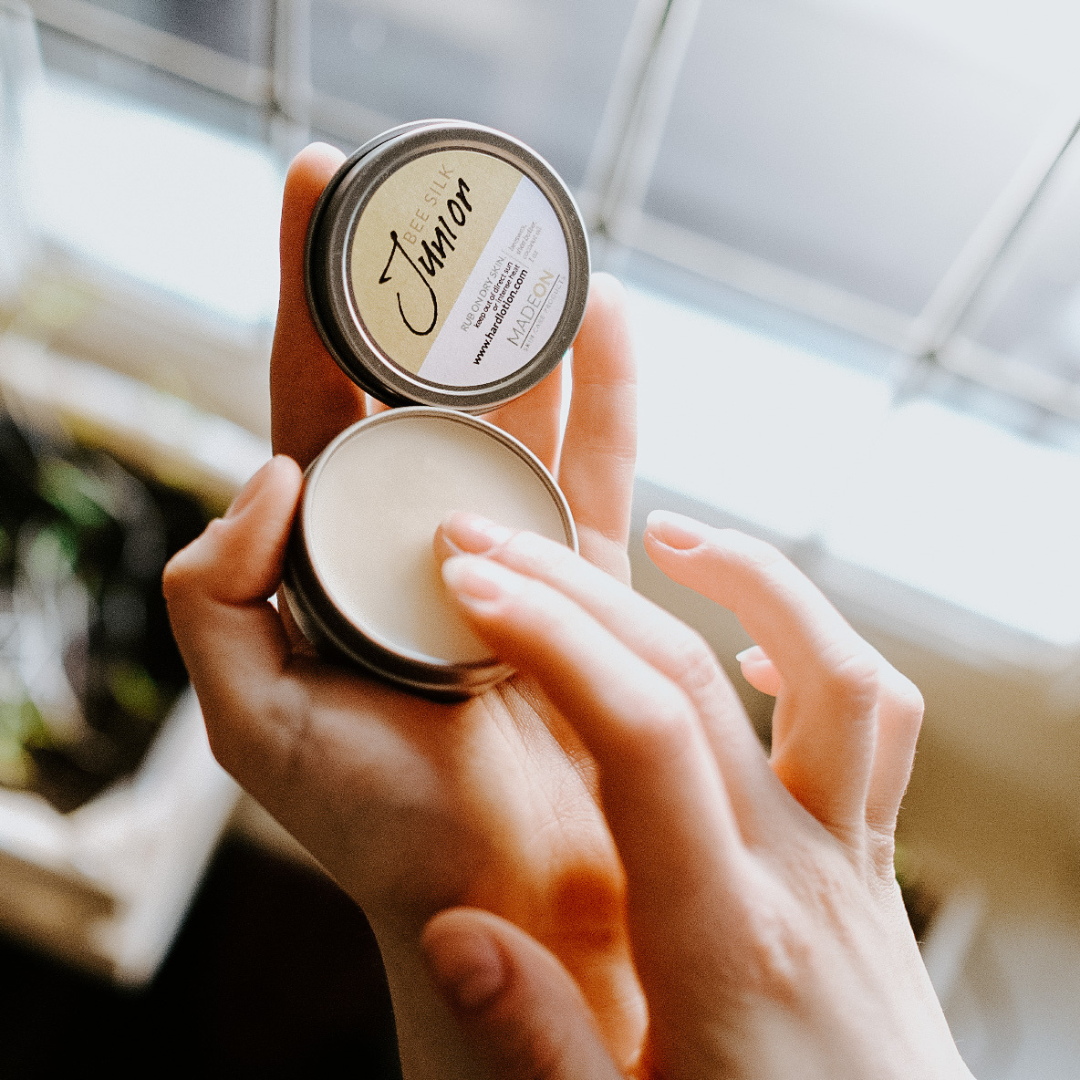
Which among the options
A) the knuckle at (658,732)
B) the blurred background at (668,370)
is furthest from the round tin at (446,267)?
the blurred background at (668,370)

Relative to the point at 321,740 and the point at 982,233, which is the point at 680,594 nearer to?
the point at 982,233

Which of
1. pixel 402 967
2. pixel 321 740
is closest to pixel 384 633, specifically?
pixel 321 740

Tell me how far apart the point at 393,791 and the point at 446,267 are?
48 cm

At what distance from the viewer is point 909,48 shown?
147 cm

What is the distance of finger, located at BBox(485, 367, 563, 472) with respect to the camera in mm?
914

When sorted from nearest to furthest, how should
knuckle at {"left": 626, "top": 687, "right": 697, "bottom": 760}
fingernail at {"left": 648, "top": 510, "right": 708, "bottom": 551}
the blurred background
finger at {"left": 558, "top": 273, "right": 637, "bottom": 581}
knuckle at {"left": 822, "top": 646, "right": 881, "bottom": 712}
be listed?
knuckle at {"left": 626, "top": 687, "right": 697, "bottom": 760}
knuckle at {"left": 822, "top": 646, "right": 881, "bottom": 712}
fingernail at {"left": 648, "top": 510, "right": 708, "bottom": 551}
finger at {"left": 558, "top": 273, "right": 637, "bottom": 581}
the blurred background

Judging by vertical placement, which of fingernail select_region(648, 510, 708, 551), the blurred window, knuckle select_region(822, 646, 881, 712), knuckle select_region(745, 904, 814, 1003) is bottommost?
knuckle select_region(745, 904, 814, 1003)

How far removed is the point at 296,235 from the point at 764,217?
127 centimetres

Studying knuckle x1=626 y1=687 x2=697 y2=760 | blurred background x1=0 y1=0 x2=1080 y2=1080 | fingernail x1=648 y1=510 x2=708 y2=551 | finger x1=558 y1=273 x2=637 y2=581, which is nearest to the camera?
knuckle x1=626 y1=687 x2=697 y2=760

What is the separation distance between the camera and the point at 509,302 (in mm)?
798

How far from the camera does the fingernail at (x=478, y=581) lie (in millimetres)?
555

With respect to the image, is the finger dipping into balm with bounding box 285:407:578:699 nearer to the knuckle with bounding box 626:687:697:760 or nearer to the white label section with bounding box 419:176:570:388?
the white label section with bounding box 419:176:570:388

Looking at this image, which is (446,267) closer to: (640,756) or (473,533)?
(473,533)

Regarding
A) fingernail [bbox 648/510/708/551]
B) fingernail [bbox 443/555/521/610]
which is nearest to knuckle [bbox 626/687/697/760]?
fingernail [bbox 443/555/521/610]
